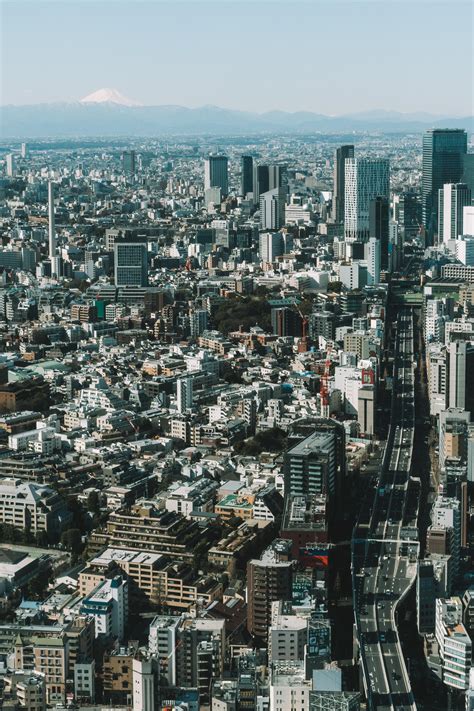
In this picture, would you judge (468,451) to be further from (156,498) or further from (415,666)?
(415,666)

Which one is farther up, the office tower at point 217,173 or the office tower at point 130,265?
the office tower at point 217,173

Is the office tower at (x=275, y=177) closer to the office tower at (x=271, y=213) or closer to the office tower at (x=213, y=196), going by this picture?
the office tower at (x=213, y=196)

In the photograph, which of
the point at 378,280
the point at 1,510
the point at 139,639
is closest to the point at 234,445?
the point at 1,510

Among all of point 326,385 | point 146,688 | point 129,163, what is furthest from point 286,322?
point 129,163

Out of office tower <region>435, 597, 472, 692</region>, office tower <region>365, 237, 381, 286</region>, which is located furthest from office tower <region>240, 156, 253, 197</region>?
office tower <region>435, 597, 472, 692</region>

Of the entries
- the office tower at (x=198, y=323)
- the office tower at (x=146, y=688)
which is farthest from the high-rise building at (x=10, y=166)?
the office tower at (x=146, y=688)

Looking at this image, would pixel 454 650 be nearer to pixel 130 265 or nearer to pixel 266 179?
pixel 130 265

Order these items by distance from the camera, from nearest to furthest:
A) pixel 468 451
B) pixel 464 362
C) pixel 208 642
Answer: pixel 208 642
pixel 468 451
pixel 464 362
